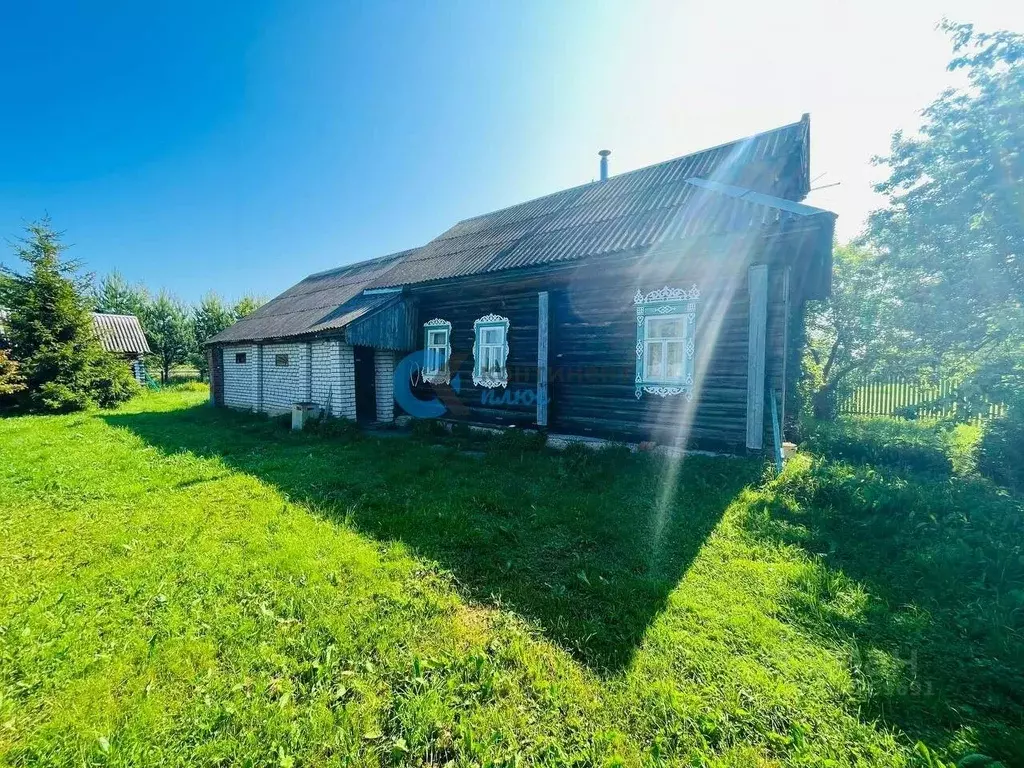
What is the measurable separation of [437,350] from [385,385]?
1851 millimetres

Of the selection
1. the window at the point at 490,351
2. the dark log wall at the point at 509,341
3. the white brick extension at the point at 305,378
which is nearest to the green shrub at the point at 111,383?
the white brick extension at the point at 305,378

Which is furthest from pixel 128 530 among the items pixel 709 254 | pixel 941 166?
pixel 941 166

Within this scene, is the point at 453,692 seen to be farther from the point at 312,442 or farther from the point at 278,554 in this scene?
the point at 312,442

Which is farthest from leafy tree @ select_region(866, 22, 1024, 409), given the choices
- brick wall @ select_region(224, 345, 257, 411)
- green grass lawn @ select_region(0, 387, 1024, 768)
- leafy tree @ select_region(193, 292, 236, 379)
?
leafy tree @ select_region(193, 292, 236, 379)

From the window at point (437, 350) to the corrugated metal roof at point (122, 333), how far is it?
20252mm

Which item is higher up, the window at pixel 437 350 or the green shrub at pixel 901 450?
the window at pixel 437 350

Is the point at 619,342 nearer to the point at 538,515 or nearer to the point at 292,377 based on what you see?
the point at 538,515

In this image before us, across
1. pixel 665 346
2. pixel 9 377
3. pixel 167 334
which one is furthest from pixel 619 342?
pixel 167 334

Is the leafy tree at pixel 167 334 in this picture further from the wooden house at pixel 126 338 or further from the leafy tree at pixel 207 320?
the wooden house at pixel 126 338

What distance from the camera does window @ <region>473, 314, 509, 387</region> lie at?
8352mm

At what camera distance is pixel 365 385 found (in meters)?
10.6

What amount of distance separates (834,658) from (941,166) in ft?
43.1

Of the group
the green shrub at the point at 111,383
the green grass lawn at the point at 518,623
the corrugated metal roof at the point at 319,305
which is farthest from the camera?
the green shrub at the point at 111,383

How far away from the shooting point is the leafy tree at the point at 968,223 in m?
8.31
